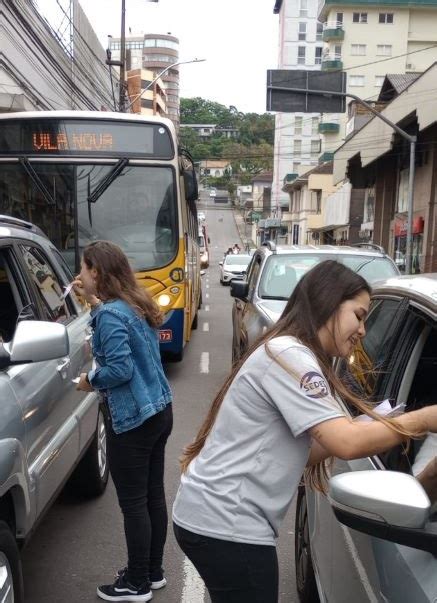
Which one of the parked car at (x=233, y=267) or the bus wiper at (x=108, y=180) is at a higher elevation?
the bus wiper at (x=108, y=180)

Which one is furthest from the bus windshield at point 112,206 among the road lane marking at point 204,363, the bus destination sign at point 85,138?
the road lane marking at point 204,363

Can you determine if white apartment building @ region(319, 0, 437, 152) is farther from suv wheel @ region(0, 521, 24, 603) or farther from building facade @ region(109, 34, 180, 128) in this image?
suv wheel @ region(0, 521, 24, 603)

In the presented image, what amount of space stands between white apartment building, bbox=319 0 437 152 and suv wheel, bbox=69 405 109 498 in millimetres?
59960

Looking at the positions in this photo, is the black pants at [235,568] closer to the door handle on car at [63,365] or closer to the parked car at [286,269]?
the door handle on car at [63,365]

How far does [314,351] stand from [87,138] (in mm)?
7096

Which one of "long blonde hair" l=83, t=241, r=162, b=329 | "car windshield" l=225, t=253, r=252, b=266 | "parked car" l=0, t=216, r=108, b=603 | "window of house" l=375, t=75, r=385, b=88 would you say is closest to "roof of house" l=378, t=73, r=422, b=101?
"car windshield" l=225, t=253, r=252, b=266

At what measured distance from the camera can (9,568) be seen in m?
2.48

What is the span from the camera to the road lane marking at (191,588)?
11.3 feet

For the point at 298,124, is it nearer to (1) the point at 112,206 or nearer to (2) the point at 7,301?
(1) the point at 112,206

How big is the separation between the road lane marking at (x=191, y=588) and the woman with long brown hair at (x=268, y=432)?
5.51 ft

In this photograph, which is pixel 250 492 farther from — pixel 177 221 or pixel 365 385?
pixel 177 221

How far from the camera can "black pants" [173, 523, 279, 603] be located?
1841 millimetres

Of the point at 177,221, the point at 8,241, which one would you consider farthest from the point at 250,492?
the point at 177,221

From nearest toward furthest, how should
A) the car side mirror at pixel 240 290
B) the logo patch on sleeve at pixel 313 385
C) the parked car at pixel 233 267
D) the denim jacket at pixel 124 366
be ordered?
the logo patch on sleeve at pixel 313 385, the denim jacket at pixel 124 366, the car side mirror at pixel 240 290, the parked car at pixel 233 267
